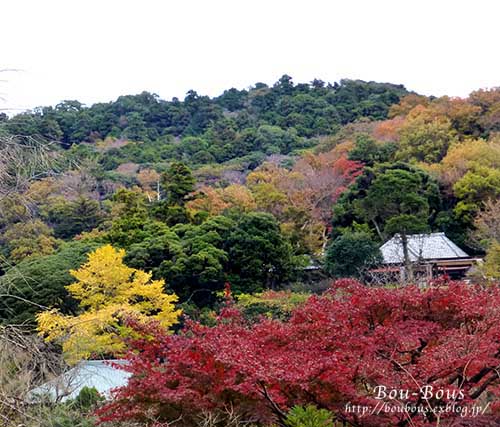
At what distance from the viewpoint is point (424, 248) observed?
22859 mm

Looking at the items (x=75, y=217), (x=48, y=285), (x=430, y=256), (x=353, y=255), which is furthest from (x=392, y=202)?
(x=75, y=217)

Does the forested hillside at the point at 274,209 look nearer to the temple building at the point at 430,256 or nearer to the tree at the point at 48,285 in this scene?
the tree at the point at 48,285

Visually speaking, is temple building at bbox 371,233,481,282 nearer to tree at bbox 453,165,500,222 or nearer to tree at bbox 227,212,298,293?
tree at bbox 453,165,500,222

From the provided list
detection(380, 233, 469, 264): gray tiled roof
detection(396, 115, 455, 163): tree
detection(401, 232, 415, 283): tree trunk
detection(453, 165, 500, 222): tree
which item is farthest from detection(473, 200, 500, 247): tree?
detection(396, 115, 455, 163): tree

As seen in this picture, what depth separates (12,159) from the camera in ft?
13.8

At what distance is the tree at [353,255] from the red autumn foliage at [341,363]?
1504cm

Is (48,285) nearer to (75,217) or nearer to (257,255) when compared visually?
(257,255)

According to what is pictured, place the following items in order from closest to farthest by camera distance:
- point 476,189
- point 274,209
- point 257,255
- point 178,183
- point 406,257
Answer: point 406,257, point 257,255, point 476,189, point 178,183, point 274,209

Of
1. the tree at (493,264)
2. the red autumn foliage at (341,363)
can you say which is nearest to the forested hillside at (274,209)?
the tree at (493,264)

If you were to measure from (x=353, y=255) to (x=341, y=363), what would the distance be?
16.2m

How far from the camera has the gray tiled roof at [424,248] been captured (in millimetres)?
22223

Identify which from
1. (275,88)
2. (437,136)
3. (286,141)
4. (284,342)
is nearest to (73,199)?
(437,136)

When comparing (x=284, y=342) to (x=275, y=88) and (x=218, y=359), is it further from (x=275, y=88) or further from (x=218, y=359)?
(x=275, y=88)

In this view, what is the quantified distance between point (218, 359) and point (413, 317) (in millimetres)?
1971
